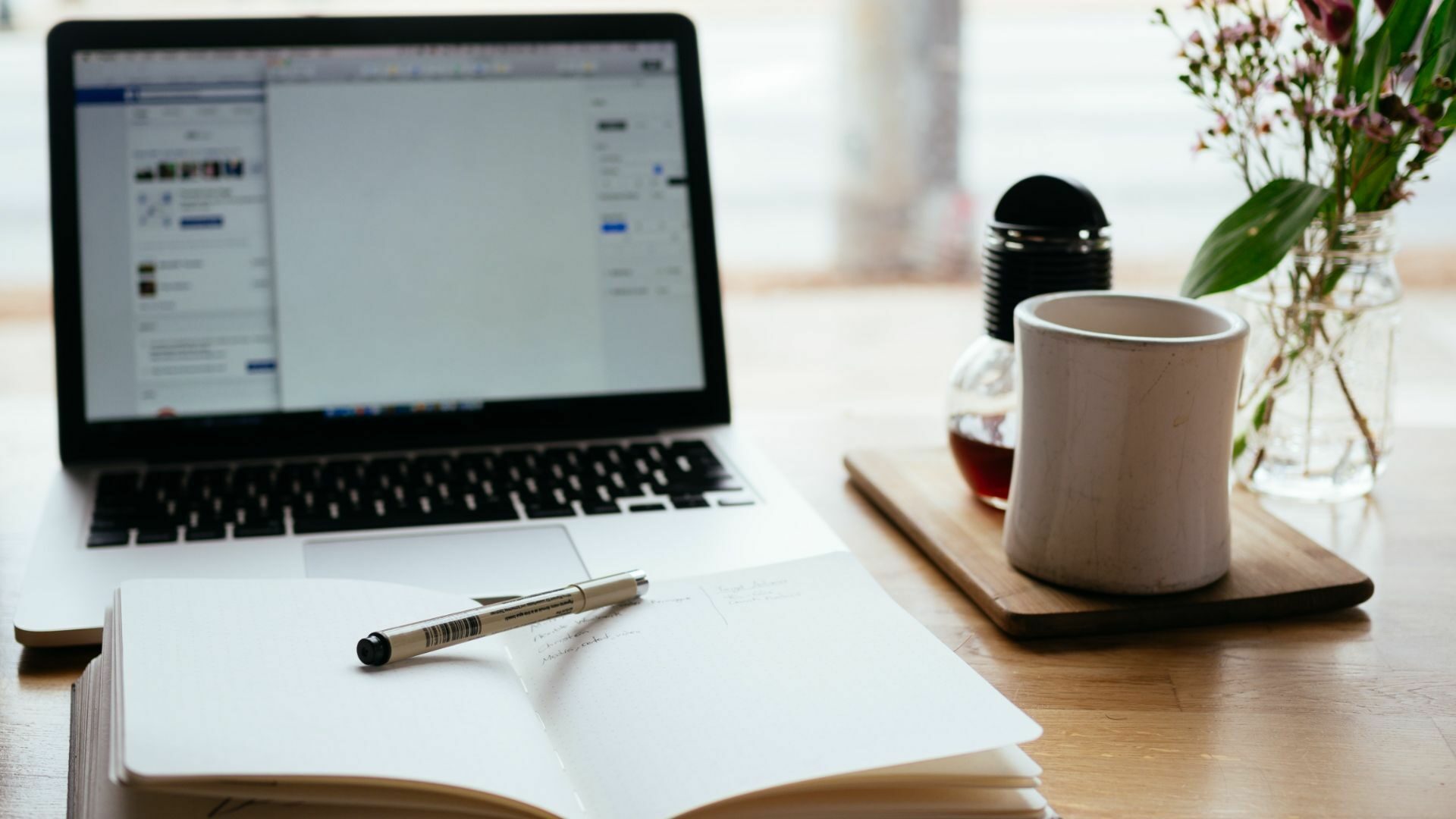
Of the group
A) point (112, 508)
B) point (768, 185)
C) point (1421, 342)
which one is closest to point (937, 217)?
point (768, 185)

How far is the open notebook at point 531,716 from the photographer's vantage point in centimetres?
44

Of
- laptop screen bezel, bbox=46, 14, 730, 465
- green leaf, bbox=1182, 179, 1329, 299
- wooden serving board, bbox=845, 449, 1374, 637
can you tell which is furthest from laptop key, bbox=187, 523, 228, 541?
green leaf, bbox=1182, 179, 1329, 299

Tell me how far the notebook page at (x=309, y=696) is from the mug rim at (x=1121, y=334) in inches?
12.5

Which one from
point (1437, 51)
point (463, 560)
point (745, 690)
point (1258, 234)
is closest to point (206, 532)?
point (463, 560)

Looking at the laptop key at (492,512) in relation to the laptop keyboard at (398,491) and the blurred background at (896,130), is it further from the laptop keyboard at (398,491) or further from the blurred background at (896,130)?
the blurred background at (896,130)

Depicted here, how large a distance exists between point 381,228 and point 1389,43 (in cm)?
67

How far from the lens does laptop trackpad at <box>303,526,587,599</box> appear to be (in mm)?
697

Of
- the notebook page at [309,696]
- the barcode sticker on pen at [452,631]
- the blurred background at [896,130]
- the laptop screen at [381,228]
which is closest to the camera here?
the notebook page at [309,696]

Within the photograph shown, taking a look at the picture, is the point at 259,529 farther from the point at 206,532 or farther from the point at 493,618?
the point at 493,618

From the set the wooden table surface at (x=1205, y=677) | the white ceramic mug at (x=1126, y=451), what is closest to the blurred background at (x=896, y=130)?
the wooden table surface at (x=1205, y=677)

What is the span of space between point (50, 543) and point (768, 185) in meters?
3.49

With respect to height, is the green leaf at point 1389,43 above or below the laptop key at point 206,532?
above

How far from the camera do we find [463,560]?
0.72 meters

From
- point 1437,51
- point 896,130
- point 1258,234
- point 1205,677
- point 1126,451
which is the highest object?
point 896,130
